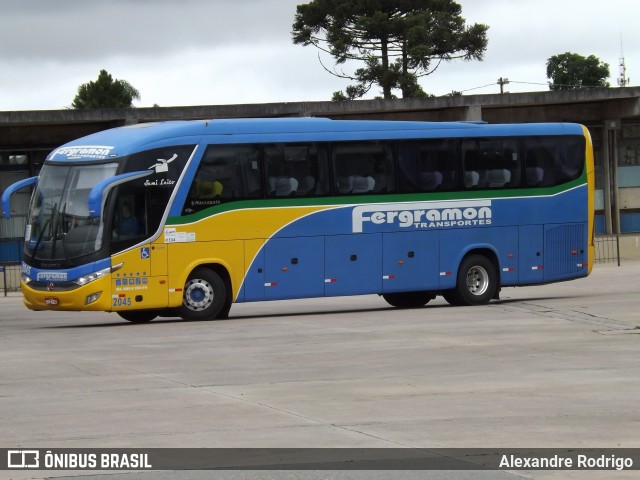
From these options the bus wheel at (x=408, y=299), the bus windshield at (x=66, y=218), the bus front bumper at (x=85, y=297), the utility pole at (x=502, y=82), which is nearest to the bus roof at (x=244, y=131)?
the bus windshield at (x=66, y=218)

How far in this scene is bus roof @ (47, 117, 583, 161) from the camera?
2381cm

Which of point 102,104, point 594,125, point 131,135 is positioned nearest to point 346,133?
point 131,135

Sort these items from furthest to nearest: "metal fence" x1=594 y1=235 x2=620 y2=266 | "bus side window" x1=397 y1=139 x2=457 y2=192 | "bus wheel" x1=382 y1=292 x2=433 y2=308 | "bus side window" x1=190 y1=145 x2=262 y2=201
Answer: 1. "metal fence" x1=594 y1=235 x2=620 y2=266
2. "bus wheel" x1=382 y1=292 x2=433 y2=308
3. "bus side window" x1=397 y1=139 x2=457 y2=192
4. "bus side window" x1=190 y1=145 x2=262 y2=201

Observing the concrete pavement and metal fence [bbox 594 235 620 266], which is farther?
metal fence [bbox 594 235 620 266]

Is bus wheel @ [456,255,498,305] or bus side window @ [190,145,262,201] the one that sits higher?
bus side window @ [190,145,262,201]

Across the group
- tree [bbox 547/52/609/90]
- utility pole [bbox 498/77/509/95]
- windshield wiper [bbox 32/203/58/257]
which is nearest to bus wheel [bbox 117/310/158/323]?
windshield wiper [bbox 32/203/58/257]

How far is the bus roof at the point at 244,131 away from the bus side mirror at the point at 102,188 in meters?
0.43

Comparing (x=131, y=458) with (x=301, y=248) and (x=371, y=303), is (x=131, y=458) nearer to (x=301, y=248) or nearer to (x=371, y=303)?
(x=301, y=248)

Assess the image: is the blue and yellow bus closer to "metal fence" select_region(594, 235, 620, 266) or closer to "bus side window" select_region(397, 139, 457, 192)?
"bus side window" select_region(397, 139, 457, 192)

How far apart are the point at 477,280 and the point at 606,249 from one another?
22.8 m

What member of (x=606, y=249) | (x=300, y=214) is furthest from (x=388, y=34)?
(x=300, y=214)

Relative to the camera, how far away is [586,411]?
1238 cm

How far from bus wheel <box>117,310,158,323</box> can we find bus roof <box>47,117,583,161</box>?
3.34 metres

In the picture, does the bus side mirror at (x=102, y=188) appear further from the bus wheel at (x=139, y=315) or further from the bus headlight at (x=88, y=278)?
the bus wheel at (x=139, y=315)
